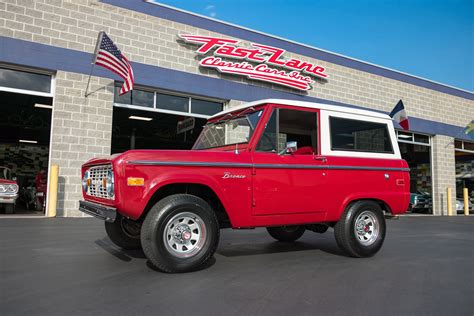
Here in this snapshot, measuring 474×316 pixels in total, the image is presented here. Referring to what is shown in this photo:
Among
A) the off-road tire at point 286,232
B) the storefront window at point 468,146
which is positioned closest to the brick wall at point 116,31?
the off-road tire at point 286,232

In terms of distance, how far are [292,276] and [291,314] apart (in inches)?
50.1

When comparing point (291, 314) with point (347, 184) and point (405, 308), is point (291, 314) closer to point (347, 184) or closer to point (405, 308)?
point (405, 308)

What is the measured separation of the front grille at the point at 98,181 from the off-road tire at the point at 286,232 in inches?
124

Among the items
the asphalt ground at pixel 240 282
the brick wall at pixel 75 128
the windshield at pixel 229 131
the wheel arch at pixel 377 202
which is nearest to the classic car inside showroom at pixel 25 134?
the brick wall at pixel 75 128

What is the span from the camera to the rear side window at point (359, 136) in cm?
542

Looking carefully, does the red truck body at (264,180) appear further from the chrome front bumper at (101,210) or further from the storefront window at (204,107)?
the storefront window at (204,107)

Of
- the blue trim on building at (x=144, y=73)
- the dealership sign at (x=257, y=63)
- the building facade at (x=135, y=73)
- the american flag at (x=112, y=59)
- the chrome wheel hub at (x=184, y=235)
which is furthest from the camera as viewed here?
the dealership sign at (x=257, y=63)

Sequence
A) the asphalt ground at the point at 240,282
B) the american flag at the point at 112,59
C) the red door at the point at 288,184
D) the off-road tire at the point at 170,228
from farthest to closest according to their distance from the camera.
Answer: the american flag at the point at 112,59
the red door at the point at 288,184
the off-road tire at the point at 170,228
the asphalt ground at the point at 240,282

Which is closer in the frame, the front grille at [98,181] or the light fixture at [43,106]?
the front grille at [98,181]

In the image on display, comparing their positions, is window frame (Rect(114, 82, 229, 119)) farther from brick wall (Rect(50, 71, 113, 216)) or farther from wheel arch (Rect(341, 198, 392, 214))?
wheel arch (Rect(341, 198, 392, 214))

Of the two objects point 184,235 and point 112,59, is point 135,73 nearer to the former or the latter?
point 112,59

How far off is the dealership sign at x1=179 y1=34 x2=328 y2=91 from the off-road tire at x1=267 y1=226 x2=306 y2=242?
7.53m

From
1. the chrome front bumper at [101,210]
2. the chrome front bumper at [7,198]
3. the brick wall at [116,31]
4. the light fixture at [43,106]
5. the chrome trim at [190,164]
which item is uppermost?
the brick wall at [116,31]

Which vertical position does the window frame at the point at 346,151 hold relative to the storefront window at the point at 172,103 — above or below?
below
